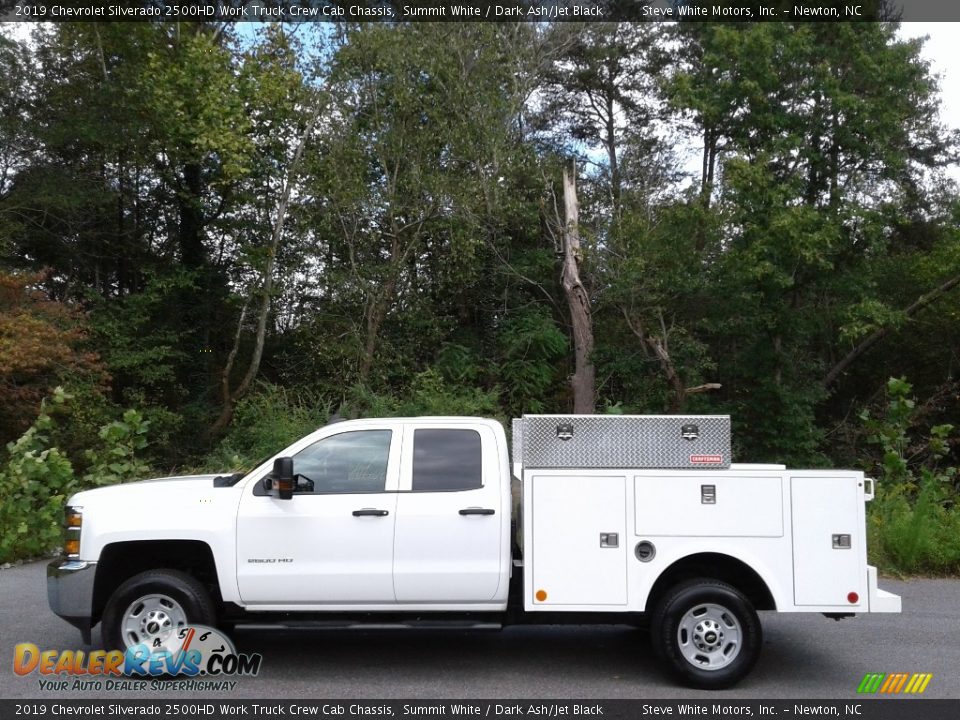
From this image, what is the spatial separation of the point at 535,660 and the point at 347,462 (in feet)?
7.44

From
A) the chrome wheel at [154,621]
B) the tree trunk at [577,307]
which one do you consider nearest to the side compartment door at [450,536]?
the chrome wheel at [154,621]

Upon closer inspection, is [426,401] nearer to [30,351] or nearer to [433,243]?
[433,243]

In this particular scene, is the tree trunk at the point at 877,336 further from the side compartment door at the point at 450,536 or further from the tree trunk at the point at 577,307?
the side compartment door at the point at 450,536

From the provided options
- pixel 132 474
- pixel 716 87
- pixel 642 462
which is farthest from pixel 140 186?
pixel 642 462

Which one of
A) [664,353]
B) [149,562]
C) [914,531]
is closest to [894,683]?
[914,531]

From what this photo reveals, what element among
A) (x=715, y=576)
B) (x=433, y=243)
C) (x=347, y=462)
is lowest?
(x=715, y=576)

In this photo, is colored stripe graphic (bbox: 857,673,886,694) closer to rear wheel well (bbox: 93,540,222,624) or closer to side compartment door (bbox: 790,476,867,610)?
side compartment door (bbox: 790,476,867,610)

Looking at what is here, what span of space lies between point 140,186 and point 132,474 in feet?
41.8

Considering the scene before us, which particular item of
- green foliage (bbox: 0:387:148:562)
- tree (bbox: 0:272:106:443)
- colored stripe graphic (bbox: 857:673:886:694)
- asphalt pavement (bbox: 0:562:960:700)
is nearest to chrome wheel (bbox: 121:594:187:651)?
asphalt pavement (bbox: 0:562:960:700)

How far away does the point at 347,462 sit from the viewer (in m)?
7.10

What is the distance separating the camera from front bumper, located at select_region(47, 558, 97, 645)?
22.4ft

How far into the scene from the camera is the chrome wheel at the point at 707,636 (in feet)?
22.0

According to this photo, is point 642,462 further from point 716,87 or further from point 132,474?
point 716,87

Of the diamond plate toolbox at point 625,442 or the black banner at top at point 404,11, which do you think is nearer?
the diamond plate toolbox at point 625,442
